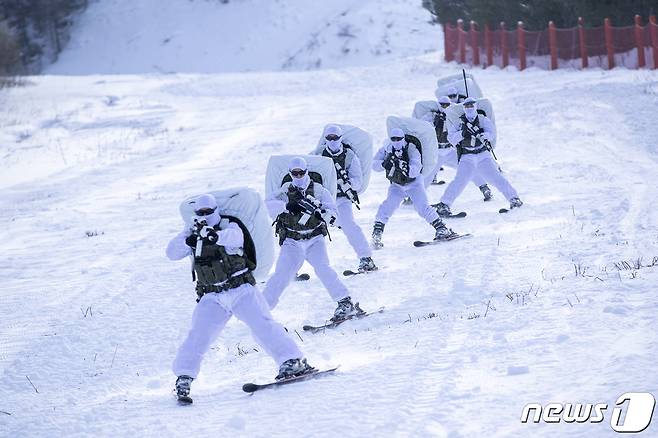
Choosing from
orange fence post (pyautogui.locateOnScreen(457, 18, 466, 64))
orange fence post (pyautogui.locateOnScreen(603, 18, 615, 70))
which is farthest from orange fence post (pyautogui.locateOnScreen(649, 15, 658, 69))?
orange fence post (pyautogui.locateOnScreen(457, 18, 466, 64))

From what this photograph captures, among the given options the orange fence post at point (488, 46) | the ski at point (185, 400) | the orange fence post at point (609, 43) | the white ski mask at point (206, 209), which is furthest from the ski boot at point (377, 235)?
the orange fence post at point (488, 46)

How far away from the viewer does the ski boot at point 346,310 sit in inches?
358

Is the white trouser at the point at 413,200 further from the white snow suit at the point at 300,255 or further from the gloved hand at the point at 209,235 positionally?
the gloved hand at the point at 209,235

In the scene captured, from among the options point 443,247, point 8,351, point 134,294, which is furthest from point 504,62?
point 8,351

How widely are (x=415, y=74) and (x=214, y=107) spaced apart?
9330 millimetres

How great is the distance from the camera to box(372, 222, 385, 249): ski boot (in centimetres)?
1253

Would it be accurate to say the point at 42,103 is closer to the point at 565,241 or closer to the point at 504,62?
the point at 504,62

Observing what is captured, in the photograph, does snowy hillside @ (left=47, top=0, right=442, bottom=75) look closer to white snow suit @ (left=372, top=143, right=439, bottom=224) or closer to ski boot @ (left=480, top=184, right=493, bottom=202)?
ski boot @ (left=480, top=184, right=493, bottom=202)

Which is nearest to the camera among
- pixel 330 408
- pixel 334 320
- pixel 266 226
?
pixel 330 408

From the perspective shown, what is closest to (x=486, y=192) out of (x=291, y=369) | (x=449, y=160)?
(x=449, y=160)

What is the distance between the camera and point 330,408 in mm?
6461

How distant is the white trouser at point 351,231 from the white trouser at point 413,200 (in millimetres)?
1402

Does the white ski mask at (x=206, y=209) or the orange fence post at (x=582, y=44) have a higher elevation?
the white ski mask at (x=206, y=209)

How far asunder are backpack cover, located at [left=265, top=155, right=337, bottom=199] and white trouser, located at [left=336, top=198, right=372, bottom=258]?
1636 mm
